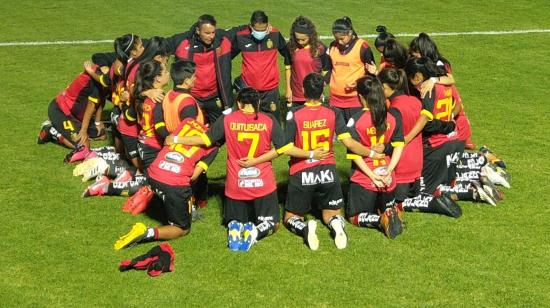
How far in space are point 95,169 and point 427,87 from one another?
17.9 ft

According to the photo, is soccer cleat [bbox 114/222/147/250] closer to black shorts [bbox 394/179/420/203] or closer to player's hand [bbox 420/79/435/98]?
black shorts [bbox 394/179/420/203]

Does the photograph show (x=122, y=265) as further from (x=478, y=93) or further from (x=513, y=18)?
(x=513, y=18)

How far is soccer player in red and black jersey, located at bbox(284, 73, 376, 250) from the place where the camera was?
10133 mm

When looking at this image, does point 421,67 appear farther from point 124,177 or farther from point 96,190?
point 96,190

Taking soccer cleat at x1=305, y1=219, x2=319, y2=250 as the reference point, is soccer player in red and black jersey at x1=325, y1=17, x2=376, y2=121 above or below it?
above

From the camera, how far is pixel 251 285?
30.5 ft

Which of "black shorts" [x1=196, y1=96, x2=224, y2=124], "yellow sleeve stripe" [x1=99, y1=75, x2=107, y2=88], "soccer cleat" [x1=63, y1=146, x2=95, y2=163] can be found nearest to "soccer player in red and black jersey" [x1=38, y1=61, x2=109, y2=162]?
"soccer cleat" [x1=63, y1=146, x2=95, y2=163]

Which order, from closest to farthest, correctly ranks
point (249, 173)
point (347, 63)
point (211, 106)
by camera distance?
point (249, 173) < point (347, 63) < point (211, 106)

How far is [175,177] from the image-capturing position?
10125 millimetres

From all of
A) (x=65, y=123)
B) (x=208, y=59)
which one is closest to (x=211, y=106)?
(x=208, y=59)

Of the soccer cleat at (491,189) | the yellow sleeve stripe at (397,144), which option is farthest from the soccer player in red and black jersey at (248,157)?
the soccer cleat at (491,189)

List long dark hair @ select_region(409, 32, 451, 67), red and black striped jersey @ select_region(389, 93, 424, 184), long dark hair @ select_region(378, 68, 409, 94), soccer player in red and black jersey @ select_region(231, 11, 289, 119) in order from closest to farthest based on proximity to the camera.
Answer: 1. long dark hair @ select_region(378, 68, 409, 94)
2. red and black striped jersey @ select_region(389, 93, 424, 184)
3. long dark hair @ select_region(409, 32, 451, 67)
4. soccer player in red and black jersey @ select_region(231, 11, 289, 119)

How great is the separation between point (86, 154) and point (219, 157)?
232 cm

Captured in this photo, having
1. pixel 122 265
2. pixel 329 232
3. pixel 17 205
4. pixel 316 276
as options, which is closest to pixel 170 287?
pixel 122 265
